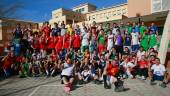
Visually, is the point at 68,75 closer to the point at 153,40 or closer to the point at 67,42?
the point at 67,42

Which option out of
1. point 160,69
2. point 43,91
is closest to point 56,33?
point 43,91

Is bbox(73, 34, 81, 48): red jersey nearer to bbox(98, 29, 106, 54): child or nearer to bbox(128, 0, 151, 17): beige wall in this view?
bbox(98, 29, 106, 54): child

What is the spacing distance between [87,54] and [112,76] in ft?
9.94

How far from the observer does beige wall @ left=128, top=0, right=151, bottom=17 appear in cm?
3028

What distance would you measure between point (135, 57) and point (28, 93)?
20.1ft

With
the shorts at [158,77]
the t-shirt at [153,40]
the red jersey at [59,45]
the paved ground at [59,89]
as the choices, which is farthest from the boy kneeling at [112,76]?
the red jersey at [59,45]

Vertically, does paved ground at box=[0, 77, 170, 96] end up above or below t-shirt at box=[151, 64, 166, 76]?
below

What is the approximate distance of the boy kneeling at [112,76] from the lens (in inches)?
482

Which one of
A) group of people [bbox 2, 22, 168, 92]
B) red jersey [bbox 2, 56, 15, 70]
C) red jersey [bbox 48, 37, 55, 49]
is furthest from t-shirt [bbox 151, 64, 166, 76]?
red jersey [bbox 2, 56, 15, 70]

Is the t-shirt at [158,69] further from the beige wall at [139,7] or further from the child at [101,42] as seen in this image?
the beige wall at [139,7]

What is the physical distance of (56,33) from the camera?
17.9 m

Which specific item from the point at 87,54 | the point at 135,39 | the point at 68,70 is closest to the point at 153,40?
the point at 135,39

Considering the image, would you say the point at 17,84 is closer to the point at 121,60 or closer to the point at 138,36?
the point at 121,60

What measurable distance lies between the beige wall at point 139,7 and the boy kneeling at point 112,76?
719 inches
